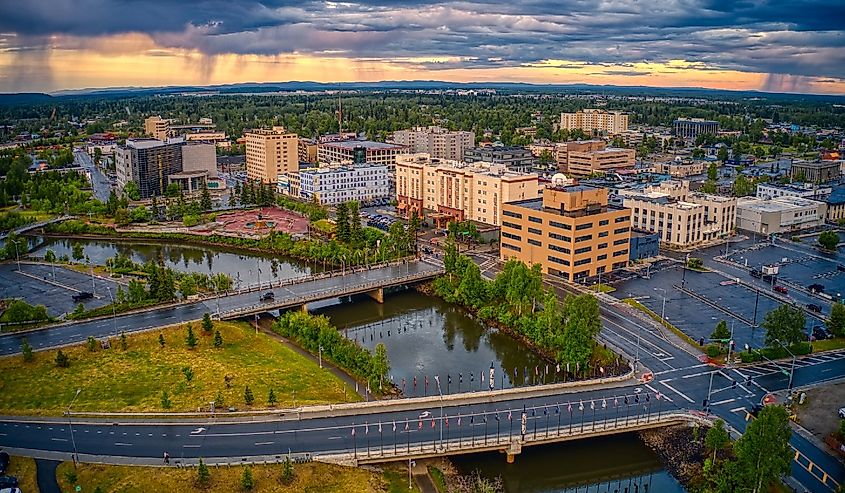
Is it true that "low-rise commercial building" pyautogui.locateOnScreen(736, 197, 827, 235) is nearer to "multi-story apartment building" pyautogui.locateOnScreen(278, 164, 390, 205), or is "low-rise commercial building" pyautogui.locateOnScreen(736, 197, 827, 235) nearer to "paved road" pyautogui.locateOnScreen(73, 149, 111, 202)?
"multi-story apartment building" pyautogui.locateOnScreen(278, 164, 390, 205)

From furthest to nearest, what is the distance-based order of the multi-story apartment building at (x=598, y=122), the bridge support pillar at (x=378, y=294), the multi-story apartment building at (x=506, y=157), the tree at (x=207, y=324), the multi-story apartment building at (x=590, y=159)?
the multi-story apartment building at (x=598, y=122) < the multi-story apartment building at (x=590, y=159) < the multi-story apartment building at (x=506, y=157) < the bridge support pillar at (x=378, y=294) < the tree at (x=207, y=324)

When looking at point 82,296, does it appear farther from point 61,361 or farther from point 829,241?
point 829,241

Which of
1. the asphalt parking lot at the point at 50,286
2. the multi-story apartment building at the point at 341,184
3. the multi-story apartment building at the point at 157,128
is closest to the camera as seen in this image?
the asphalt parking lot at the point at 50,286

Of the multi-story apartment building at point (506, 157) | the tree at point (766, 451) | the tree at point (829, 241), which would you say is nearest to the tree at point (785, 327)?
the tree at point (766, 451)

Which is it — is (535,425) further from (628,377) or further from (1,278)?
(1,278)

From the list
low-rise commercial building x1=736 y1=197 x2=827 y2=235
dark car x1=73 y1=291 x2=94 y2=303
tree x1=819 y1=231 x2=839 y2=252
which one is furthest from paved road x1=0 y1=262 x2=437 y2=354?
tree x1=819 y1=231 x2=839 y2=252

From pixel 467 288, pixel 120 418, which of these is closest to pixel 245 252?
pixel 467 288

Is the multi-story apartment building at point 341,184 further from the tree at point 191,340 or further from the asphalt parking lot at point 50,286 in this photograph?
the tree at point 191,340
